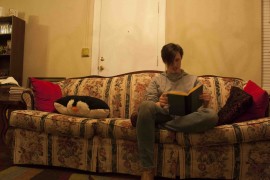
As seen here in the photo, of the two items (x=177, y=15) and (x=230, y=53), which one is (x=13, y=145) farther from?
(x=230, y=53)

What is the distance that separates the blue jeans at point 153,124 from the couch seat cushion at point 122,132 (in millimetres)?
61

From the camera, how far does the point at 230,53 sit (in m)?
2.66

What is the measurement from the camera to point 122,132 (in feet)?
5.07

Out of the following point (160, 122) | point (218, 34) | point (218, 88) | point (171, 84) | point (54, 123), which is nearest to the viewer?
point (160, 122)

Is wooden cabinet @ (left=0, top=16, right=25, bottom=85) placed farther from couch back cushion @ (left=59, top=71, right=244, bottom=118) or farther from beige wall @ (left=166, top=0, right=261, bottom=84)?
beige wall @ (left=166, top=0, right=261, bottom=84)

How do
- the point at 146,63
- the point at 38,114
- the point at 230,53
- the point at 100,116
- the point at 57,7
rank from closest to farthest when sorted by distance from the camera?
the point at 38,114, the point at 100,116, the point at 230,53, the point at 146,63, the point at 57,7

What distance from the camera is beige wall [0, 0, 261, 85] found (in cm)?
263

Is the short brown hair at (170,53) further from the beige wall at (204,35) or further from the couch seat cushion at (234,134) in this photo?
the beige wall at (204,35)

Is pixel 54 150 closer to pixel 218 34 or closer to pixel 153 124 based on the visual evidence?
pixel 153 124

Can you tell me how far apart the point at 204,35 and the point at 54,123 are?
201cm

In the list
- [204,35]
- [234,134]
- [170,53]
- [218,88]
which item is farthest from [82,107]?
[204,35]

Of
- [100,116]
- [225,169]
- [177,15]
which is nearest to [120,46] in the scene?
[177,15]

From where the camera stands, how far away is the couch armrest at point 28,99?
1949 millimetres

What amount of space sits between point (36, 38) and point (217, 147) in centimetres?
285
